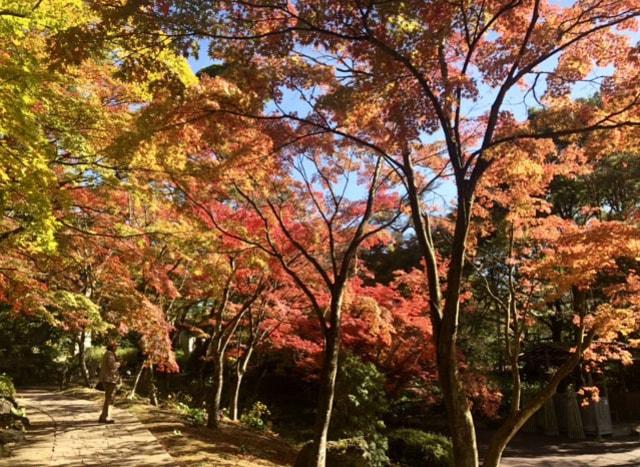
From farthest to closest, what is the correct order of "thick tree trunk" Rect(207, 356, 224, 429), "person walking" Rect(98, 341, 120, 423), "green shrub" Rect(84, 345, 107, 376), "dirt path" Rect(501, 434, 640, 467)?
"green shrub" Rect(84, 345, 107, 376) < "dirt path" Rect(501, 434, 640, 467) < "thick tree trunk" Rect(207, 356, 224, 429) < "person walking" Rect(98, 341, 120, 423)

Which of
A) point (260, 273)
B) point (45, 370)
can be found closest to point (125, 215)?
point (260, 273)

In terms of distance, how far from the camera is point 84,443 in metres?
8.23

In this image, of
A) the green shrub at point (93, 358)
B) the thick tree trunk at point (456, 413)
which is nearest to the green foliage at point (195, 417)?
the thick tree trunk at point (456, 413)

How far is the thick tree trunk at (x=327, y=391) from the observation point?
25.3 feet

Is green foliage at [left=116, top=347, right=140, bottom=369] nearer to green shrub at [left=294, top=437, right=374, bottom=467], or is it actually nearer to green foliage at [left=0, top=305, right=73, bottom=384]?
green foliage at [left=0, top=305, right=73, bottom=384]

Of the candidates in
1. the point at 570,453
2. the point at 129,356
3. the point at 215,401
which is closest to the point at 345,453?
the point at 215,401

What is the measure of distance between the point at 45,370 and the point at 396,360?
15925mm

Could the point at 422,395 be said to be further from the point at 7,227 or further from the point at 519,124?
the point at 7,227

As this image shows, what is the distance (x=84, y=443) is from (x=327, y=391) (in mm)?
4118

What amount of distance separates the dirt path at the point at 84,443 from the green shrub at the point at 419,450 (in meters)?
6.20

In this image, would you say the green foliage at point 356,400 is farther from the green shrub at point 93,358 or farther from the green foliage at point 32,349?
the green foliage at point 32,349

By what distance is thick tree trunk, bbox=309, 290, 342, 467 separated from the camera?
7.71 meters

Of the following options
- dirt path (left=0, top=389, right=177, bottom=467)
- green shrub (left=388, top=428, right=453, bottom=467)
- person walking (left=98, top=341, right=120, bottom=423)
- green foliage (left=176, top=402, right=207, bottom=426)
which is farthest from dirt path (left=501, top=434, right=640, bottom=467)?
person walking (left=98, top=341, right=120, bottom=423)

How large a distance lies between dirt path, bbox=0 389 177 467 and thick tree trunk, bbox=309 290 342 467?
2.14 m
